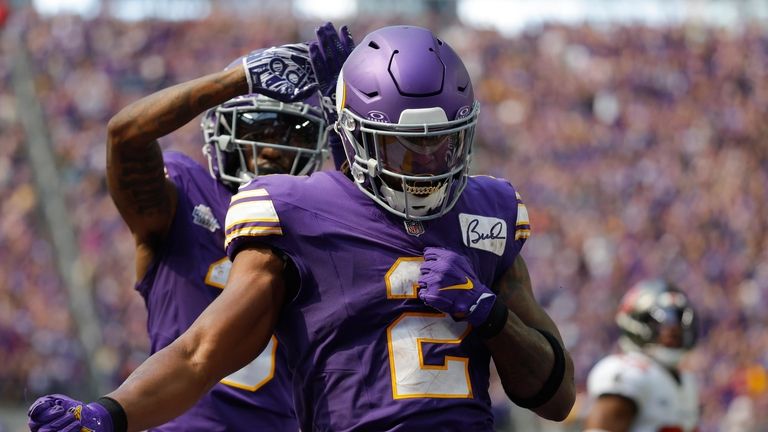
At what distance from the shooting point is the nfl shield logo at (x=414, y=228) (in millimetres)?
3027

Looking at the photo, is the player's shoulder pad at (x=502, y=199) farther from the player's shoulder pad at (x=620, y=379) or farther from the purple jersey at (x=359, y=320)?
the player's shoulder pad at (x=620, y=379)

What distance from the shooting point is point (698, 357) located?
558 inches

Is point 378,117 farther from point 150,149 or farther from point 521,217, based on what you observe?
point 150,149

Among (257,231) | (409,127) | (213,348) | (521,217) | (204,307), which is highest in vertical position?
(409,127)

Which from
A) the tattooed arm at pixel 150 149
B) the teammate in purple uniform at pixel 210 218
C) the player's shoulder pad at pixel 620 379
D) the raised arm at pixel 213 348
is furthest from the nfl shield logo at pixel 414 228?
the player's shoulder pad at pixel 620 379

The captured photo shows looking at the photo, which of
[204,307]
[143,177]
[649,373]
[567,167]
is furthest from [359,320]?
[567,167]

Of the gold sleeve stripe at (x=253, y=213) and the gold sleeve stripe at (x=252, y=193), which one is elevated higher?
the gold sleeve stripe at (x=252, y=193)

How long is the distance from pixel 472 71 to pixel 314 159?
16.2m

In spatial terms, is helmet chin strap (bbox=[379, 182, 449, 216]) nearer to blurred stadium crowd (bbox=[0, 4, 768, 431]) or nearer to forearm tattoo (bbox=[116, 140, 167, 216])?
forearm tattoo (bbox=[116, 140, 167, 216])

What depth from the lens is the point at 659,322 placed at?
619 cm

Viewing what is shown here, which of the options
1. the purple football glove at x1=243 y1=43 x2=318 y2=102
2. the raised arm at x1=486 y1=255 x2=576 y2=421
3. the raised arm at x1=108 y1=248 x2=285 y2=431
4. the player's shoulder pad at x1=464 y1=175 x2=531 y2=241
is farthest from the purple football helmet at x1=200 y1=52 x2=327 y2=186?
the raised arm at x1=108 y1=248 x2=285 y2=431

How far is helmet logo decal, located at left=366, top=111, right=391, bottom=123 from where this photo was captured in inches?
117

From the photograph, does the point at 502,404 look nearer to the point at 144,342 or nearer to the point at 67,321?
the point at 144,342
